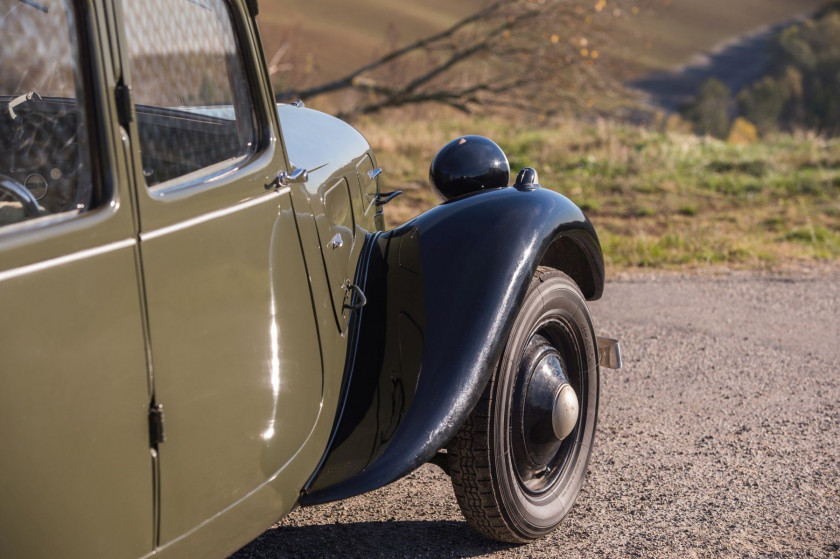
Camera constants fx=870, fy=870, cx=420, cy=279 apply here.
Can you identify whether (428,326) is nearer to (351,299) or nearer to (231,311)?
(351,299)

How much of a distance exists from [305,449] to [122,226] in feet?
2.72

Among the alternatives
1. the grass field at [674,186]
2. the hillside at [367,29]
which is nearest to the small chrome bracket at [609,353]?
the hillside at [367,29]

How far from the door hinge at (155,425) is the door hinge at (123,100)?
1.92ft

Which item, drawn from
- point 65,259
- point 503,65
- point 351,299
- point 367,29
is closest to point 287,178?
point 351,299

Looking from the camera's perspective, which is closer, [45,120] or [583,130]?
[45,120]

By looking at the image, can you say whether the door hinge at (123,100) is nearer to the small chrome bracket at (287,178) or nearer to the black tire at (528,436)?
the small chrome bracket at (287,178)

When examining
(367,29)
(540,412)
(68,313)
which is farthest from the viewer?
(367,29)

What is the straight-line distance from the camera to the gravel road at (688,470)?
8.93 feet

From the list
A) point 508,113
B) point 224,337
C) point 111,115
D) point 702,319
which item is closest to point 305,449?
point 224,337

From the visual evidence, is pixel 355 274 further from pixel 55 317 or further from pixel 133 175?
pixel 55 317

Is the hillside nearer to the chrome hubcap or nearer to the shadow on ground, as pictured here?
the chrome hubcap

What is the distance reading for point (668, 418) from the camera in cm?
370

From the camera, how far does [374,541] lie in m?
2.75

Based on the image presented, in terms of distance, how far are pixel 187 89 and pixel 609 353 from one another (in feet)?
5.70
